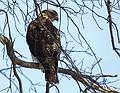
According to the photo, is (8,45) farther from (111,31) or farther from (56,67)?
(111,31)

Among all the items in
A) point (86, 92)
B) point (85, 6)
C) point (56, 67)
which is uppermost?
Answer: point (85, 6)

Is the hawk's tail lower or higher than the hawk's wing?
lower

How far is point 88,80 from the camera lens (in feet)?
11.3

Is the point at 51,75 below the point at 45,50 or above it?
below

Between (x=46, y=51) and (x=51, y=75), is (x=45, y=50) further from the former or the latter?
(x=51, y=75)

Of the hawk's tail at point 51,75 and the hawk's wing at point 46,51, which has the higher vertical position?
the hawk's wing at point 46,51

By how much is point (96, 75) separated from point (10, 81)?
0.76 m

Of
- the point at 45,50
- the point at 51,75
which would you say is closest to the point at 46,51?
the point at 45,50

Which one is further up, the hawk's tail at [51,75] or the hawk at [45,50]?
the hawk at [45,50]

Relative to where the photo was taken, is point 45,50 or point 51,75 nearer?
point 45,50

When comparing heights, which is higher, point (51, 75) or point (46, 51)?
point (46, 51)

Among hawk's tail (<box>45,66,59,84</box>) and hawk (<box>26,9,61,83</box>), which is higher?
hawk (<box>26,9,61,83</box>)

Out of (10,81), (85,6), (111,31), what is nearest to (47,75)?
(10,81)

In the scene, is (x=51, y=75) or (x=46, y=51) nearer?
(x=46, y=51)
